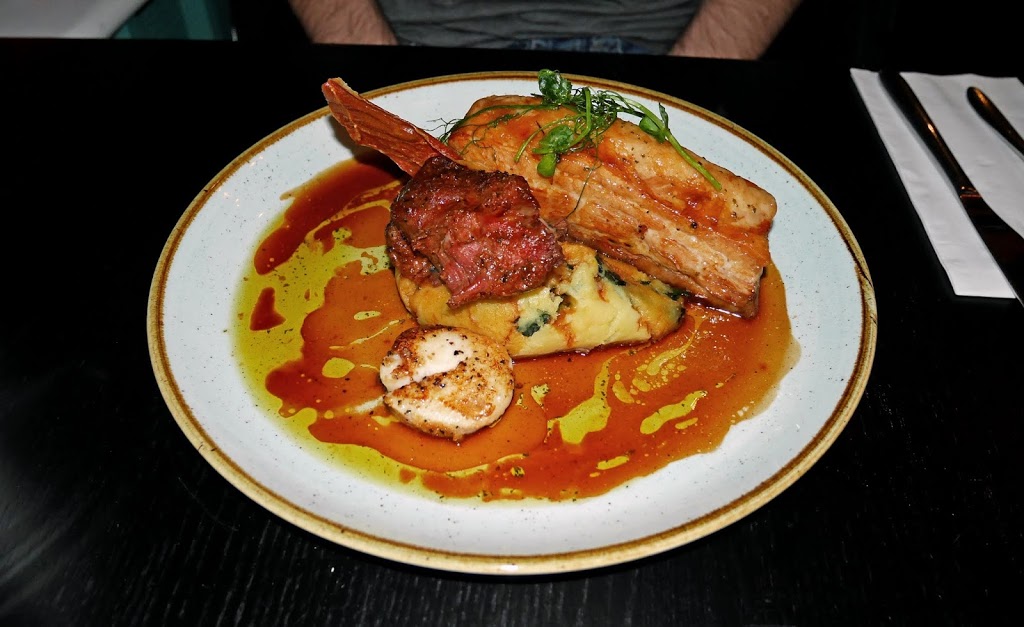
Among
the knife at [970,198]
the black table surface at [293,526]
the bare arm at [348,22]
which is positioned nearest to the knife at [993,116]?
the knife at [970,198]

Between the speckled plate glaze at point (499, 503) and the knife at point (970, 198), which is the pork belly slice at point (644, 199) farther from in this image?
the knife at point (970, 198)

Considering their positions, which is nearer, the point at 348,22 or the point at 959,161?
the point at 959,161

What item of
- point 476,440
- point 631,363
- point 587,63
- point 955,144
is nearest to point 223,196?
point 476,440

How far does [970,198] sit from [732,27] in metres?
1.68

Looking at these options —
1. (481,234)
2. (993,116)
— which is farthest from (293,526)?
(993,116)

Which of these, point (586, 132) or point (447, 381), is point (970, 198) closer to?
point (586, 132)

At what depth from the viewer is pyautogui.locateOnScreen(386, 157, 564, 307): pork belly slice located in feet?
7.59

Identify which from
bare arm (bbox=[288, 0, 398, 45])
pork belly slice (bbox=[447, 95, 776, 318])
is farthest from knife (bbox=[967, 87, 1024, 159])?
bare arm (bbox=[288, 0, 398, 45])

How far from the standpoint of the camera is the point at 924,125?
3.33 m

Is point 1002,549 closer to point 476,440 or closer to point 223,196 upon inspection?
point 476,440

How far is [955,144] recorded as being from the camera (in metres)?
3.31

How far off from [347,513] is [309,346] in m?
0.76

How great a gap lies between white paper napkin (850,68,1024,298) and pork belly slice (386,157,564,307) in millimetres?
1585

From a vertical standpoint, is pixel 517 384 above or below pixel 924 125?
below
